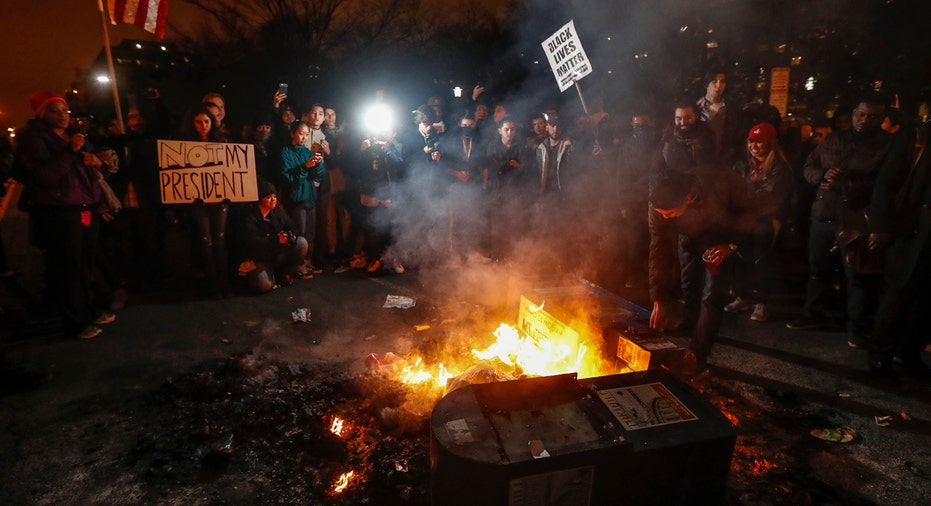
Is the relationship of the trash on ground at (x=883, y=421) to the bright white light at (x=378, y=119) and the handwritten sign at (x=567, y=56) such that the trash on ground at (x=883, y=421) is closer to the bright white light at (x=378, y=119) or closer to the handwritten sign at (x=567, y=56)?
the handwritten sign at (x=567, y=56)

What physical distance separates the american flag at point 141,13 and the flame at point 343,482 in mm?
8034

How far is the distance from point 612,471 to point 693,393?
0.85m

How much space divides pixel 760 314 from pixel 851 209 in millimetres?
1672

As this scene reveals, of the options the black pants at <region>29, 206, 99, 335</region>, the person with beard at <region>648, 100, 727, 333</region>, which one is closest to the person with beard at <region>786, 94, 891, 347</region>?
the person with beard at <region>648, 100, 727, 333</region>

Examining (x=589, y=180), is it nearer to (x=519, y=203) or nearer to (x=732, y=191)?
(x=519, y=203)

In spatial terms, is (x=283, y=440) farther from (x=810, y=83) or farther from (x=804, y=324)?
(x=810, y=83)

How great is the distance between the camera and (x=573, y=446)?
2391 millimetres

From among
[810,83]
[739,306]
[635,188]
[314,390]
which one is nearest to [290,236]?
[314,390]

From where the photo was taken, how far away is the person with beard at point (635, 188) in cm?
706

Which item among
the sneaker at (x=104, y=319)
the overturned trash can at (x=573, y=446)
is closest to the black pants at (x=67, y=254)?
the sneaker at (x=104, y=319)

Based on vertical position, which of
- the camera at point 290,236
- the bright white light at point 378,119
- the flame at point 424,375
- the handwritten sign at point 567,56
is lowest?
the flame at point 424,375

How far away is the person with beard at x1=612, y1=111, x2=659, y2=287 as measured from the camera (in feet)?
23.2

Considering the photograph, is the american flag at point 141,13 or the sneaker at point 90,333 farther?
the american flag at point 141,13

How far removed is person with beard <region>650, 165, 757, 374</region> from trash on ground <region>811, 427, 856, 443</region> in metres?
1.08
